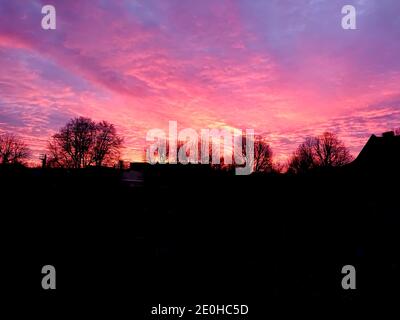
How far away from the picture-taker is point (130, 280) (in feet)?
33.6

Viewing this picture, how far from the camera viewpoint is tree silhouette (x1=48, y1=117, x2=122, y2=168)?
52.7m

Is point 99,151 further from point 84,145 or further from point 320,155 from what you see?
point 320,155

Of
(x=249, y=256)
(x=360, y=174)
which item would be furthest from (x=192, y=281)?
(x=360, y=174)

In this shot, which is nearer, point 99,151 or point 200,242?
point 200,242

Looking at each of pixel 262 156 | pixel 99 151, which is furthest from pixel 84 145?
pixel 262 156

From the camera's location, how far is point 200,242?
12.4m

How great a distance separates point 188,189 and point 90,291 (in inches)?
259

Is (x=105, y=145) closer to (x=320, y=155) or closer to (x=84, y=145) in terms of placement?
(x=84, y=145)

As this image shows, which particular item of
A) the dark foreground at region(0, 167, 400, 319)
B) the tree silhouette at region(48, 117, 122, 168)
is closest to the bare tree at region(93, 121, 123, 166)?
the tree silhouette at region(48, 117, 122, 168)

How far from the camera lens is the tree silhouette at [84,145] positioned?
173 ft

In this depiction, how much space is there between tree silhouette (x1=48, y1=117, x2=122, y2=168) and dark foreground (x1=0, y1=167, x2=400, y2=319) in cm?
4131

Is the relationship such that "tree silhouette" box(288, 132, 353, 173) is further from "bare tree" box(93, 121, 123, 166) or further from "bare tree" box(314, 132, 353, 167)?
"bare tree" box(93, 121, 123, 166)

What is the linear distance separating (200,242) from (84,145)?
159ft
